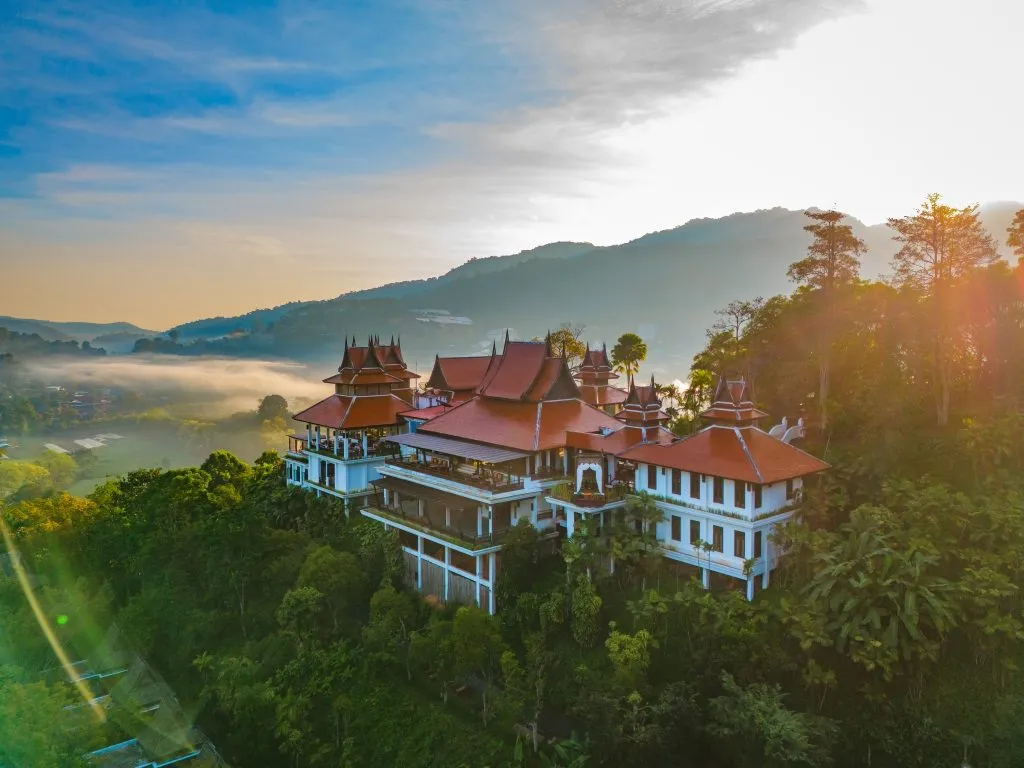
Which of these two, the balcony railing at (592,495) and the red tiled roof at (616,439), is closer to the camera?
the balcony railing at (592,495)

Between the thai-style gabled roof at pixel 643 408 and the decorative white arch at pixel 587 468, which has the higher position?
the thai-style gabled roof at pixel 643 408

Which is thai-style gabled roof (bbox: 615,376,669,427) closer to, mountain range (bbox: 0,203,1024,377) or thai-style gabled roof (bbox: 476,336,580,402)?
thai-style gabled roof (bbox: 476,336,580,402)

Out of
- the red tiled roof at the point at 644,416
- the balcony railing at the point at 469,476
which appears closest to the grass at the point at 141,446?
the balcony railing at the point at 469,476

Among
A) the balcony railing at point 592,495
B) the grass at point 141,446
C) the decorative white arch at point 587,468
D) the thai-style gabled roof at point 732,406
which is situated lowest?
the grass at point 141,446

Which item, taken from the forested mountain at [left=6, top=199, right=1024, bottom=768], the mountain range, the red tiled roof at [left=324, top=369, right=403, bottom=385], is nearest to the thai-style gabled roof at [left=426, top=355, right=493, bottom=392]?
the red tiled roof at [left=324, top=369, right=403, bottom=385]

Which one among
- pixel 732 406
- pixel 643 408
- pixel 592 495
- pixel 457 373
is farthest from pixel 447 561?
pixel 457 373

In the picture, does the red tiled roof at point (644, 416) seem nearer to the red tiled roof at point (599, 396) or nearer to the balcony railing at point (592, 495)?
the balcony railing at point (592, 495)

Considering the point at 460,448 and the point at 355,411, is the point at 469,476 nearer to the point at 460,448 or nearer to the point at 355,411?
the point at 460,448

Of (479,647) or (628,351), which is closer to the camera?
(479,647)
